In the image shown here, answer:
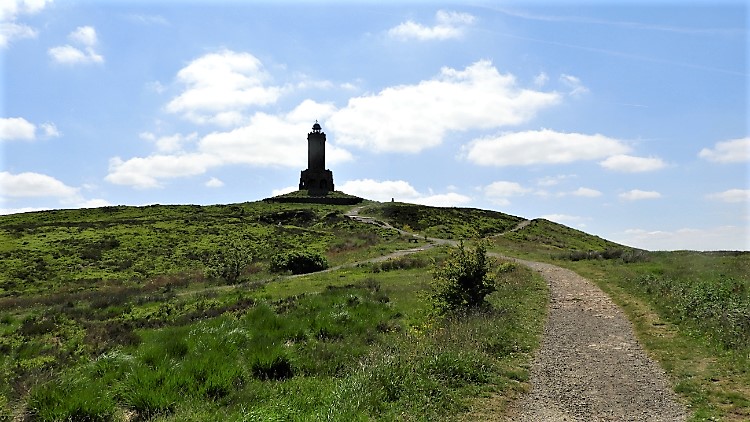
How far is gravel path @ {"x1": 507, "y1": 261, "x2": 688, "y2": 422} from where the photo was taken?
28.7 ft

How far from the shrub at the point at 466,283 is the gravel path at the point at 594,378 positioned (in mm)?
2652

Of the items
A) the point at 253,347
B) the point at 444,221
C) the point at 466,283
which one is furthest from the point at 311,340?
the point at 444,221

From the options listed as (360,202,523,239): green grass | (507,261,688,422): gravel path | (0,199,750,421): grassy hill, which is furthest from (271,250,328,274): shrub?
(360,202,523,239): green grass

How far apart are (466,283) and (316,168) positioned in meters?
110

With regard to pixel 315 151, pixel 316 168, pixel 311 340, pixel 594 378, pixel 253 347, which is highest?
pixel 315 151

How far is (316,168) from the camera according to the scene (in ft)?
413

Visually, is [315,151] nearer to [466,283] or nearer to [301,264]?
[301,264]

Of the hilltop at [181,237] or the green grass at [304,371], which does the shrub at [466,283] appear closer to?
the green grass at [304,371]

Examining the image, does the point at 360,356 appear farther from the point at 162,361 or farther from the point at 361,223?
the point at 361,223

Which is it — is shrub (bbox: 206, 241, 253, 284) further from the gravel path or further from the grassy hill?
the gravel path

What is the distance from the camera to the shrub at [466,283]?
17969mm

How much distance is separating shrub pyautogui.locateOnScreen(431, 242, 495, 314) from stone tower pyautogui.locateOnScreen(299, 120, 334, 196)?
350ft

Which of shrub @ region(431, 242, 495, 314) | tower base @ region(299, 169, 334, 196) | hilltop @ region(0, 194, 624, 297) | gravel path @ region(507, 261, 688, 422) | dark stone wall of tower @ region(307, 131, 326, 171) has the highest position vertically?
dark stone wall of tower @ region(307, 131, 326, 171)

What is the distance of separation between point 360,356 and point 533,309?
8.67m
